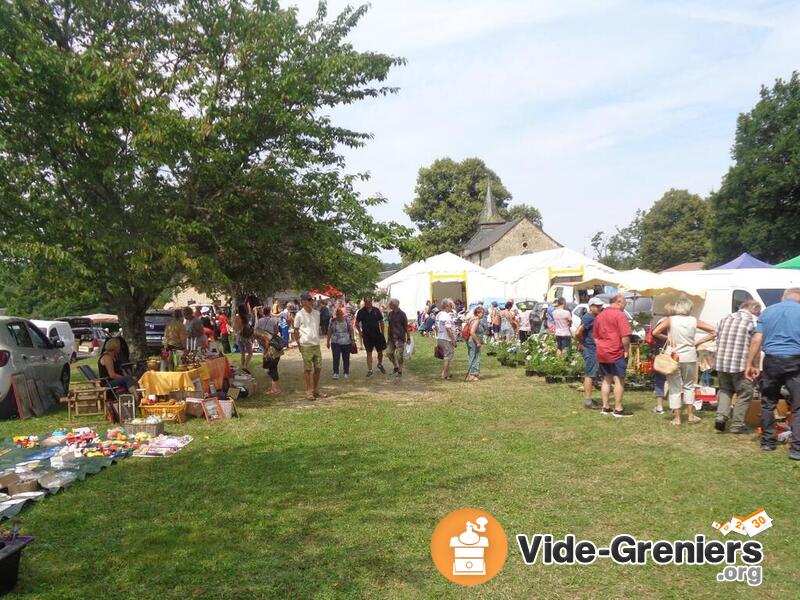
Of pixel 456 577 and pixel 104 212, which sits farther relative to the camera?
pixel 104 212

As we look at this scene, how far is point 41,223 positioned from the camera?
10.1 m

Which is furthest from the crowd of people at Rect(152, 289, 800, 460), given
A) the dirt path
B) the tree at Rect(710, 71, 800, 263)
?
the tree at Rect(710, 71, 800, 263)

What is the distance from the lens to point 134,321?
12336mm

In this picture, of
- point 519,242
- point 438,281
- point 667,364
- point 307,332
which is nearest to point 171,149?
point 307,332

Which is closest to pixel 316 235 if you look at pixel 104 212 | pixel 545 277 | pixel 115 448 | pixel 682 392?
pixel 104 212

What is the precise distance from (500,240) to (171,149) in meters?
53.7

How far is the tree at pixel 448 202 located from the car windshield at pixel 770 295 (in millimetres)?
51923

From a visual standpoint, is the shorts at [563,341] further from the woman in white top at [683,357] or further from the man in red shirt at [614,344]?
the woman in white top at [683,357]

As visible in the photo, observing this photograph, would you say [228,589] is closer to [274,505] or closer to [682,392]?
[274,505]

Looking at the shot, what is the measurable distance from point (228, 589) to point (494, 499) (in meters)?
2.47

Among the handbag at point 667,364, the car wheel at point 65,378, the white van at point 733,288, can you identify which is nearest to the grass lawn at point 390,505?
the handbag at point 667,364

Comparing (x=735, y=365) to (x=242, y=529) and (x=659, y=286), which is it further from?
(x=659, y=286)

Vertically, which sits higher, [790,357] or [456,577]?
[790,357]

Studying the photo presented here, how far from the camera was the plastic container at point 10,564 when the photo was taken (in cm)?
386
